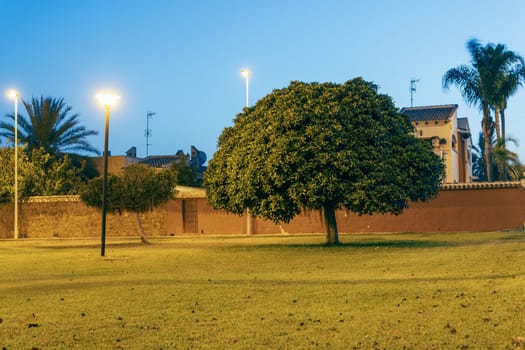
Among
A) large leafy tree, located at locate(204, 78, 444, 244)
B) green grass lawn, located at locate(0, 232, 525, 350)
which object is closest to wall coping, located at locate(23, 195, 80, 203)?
large leafy tree, located at locate(204, 78, 444, 244)

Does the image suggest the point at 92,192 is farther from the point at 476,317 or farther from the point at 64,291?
the point at 476,317

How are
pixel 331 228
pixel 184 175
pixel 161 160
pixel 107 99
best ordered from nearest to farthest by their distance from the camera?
pixel 107 99 → pixel 331 228 → pixel 184 175 → pixel 161 160

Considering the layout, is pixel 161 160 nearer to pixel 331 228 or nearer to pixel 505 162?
pixel 505 162

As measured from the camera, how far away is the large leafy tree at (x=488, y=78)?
48.1 meters

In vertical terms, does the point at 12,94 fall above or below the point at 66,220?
above

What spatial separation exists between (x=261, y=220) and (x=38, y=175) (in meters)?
18.2

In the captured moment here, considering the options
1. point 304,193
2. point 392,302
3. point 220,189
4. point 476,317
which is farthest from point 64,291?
point 220,189

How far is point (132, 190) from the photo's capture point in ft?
104

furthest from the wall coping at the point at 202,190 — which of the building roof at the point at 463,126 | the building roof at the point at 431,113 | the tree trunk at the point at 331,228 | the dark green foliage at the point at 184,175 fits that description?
the building roof at the point at 463,126

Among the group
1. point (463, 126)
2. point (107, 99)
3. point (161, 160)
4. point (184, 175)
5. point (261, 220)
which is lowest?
point (261, 220)

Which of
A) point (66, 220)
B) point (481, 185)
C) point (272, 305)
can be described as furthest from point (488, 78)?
point (272, 305)

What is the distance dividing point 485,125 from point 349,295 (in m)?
39.2

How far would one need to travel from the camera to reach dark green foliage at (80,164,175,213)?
3175 cm

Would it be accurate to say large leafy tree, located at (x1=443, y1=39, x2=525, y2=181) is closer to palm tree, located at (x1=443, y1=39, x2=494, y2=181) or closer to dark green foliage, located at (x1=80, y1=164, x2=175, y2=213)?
palm tree, located at (x1=443, y1=39, x2=494, y2=181)
